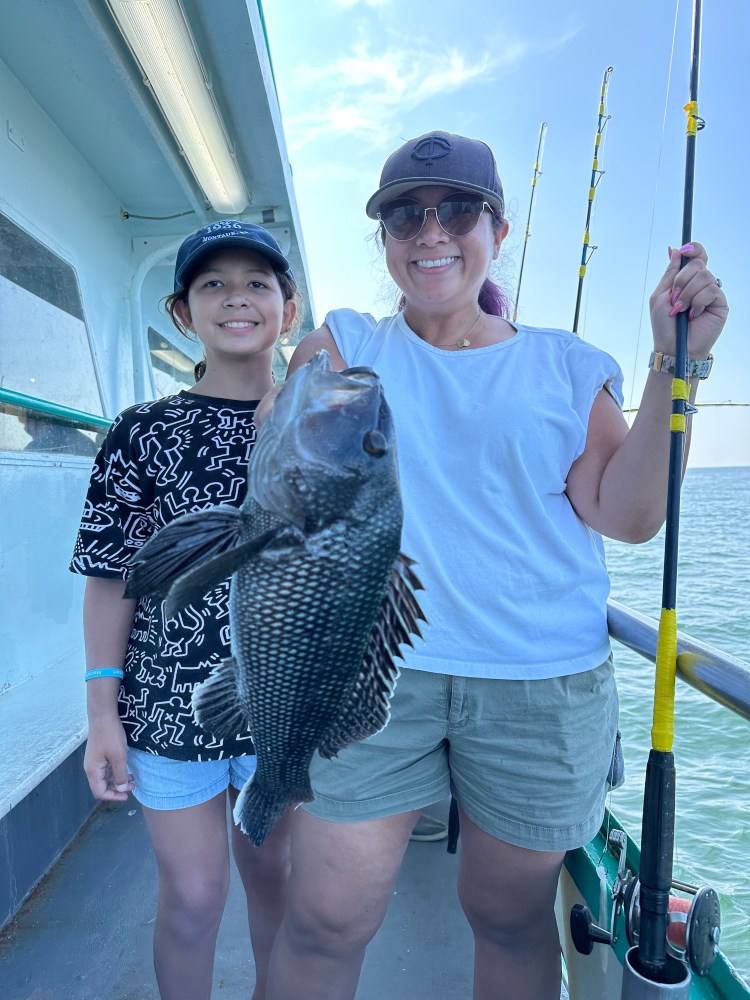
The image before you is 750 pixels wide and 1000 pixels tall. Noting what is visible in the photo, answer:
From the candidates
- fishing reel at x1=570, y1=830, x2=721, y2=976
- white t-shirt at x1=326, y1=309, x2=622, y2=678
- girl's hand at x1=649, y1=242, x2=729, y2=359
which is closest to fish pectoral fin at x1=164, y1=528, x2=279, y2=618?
white t-shirt at x1=326, y1=309, x2=622, y2=678

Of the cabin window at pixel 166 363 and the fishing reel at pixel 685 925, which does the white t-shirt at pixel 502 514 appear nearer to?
the fishing reel at pixel 685 925

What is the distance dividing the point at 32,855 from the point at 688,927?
2.61 m

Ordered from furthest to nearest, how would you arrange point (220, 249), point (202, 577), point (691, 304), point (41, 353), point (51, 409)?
point (41, 353)
point (51, 409)
point (220, 249)
point (691, 304)
point (202, 577)

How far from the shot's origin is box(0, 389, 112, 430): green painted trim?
3.13m

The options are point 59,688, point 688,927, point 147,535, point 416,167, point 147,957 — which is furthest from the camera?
point 59,688

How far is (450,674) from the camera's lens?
1.69 m

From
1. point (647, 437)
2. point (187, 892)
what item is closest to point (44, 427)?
point (187, 892)

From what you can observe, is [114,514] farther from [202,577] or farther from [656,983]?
[656,983]

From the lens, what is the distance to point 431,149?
1.72 m

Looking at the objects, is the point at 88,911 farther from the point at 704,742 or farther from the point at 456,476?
the point at 704,742

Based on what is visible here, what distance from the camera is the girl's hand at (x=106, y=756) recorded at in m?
1.83

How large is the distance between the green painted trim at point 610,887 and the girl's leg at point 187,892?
3.98ft

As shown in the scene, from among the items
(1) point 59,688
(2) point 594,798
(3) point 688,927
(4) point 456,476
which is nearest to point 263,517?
(4) point 456,476

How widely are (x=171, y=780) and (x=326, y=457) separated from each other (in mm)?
1160
